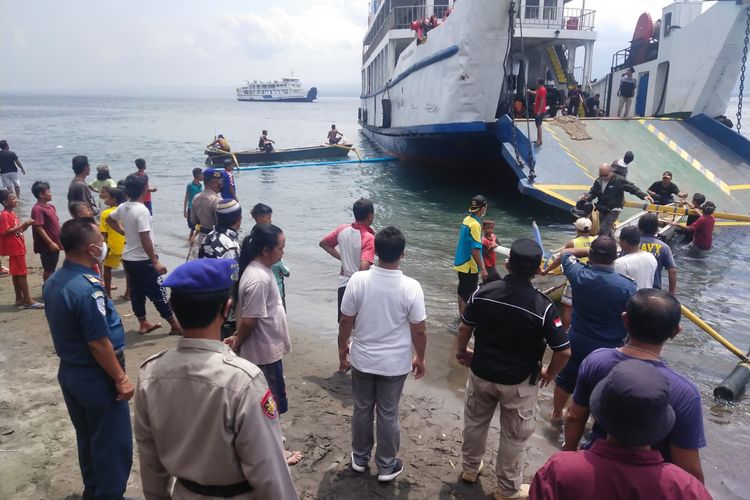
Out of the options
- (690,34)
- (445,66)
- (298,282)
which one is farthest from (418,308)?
(690,34)

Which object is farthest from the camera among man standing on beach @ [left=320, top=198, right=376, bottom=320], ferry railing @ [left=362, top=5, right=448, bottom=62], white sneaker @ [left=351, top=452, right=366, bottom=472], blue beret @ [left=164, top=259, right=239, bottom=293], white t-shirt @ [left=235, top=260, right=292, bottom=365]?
ferry railing @ [left=362, top=5, right=448, bottom=62]

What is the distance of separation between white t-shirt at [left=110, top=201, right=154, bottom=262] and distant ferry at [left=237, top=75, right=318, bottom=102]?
119874mm

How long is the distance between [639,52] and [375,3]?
1491cm

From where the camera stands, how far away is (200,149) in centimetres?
3139

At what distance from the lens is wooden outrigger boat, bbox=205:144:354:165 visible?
1994 cm

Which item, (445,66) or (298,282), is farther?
(445,66)

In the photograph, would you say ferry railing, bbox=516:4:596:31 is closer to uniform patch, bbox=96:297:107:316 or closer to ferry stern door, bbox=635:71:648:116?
ferry stern door, bbox=635:71:648:116

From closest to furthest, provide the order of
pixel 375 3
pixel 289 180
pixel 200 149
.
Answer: pixel 289 180
pixel 375 3
pixel 200 149

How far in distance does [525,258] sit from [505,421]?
98cm

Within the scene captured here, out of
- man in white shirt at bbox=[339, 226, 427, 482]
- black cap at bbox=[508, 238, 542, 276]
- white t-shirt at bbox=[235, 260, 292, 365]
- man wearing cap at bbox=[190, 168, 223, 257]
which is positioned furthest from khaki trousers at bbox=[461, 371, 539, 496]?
man wearing cap at bbox=[190, 168, 223, 257]

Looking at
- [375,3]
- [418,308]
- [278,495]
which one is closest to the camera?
[278,495]

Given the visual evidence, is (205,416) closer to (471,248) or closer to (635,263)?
(635,263)

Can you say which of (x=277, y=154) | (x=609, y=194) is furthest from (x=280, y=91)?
(x=609, y=194)

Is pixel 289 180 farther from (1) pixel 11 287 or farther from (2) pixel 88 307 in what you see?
(2) pixel 88 307
